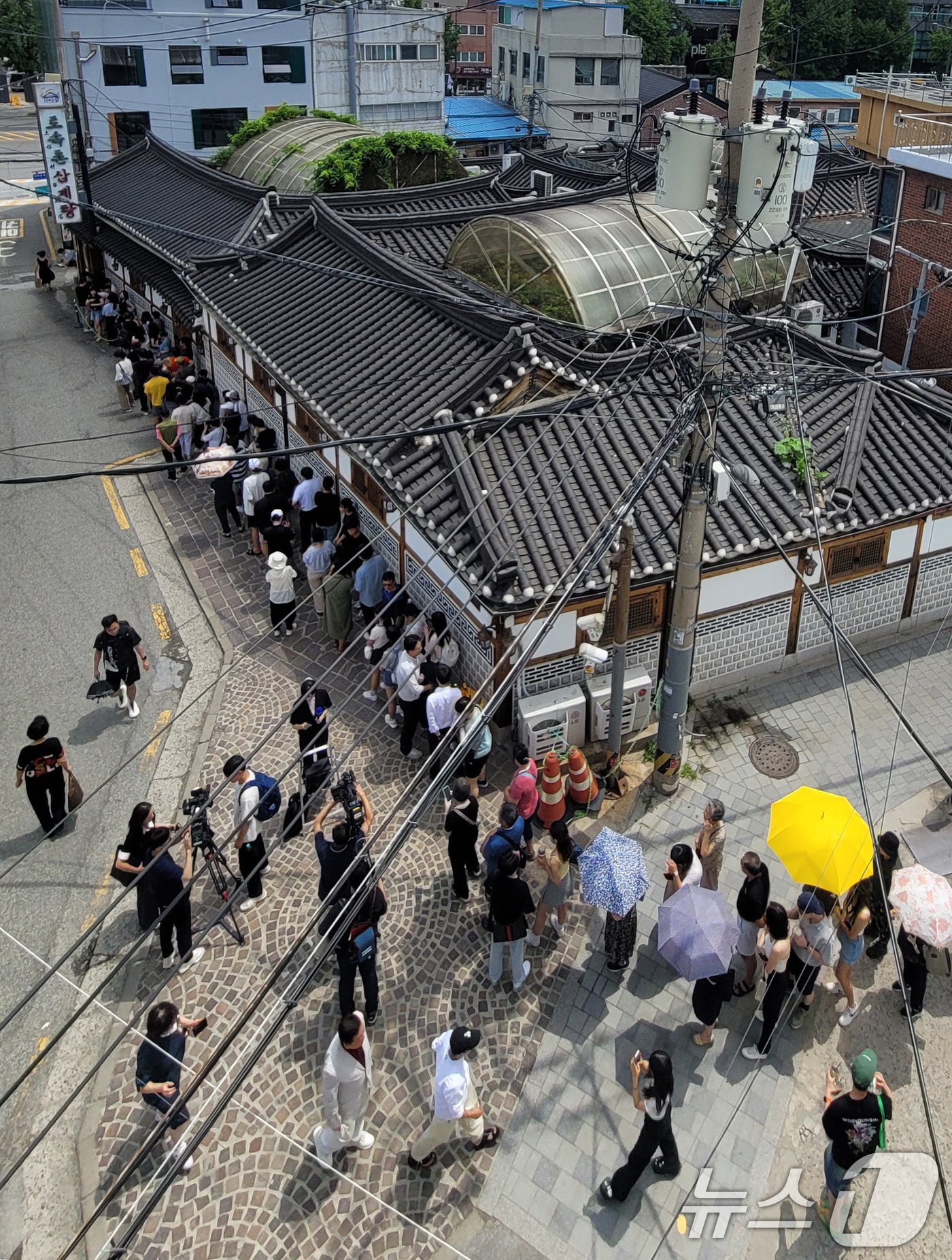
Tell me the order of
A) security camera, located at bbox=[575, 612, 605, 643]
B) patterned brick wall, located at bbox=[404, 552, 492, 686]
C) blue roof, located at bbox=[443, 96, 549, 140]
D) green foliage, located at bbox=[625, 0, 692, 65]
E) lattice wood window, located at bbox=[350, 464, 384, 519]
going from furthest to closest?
green foliage, located at bbox=[625, 0, 692, 65], blue roof, located at bbox=[443, 96, 549, 140], lattice wood window, located at bbox=[350, 464, 384, 519], patterned brick wall, located at bbox=[404, 552, 492, 686], security camera, located at bbox=[575, 612, 605, 643]

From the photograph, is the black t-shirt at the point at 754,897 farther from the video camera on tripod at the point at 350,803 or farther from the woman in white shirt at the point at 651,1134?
the video camera on tripod at the point at 350,803

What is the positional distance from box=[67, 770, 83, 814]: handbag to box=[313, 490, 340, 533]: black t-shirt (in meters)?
5.63

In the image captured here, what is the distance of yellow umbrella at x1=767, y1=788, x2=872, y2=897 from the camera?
9.13 metres

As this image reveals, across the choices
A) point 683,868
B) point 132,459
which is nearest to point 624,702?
point 683,868

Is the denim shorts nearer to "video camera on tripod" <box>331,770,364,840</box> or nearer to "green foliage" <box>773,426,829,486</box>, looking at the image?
"video camera on tripod" <box>331,770,364,840</box>

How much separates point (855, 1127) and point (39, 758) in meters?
8.93

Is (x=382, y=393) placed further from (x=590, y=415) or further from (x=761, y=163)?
(x=761, y=163)

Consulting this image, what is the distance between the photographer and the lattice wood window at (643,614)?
13062mm

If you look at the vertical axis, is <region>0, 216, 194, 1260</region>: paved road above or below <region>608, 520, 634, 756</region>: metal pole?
below

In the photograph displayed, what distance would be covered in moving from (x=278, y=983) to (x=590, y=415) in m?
8.44

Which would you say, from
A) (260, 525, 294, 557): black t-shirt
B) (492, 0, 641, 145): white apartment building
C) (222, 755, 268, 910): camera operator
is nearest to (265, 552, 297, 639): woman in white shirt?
(260, 525, 294, 557): black t-shirt

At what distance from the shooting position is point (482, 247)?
723 inches

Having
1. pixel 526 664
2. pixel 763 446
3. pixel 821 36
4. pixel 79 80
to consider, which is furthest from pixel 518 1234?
pixel 821 36

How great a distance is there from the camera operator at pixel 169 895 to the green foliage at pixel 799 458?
9149mm
